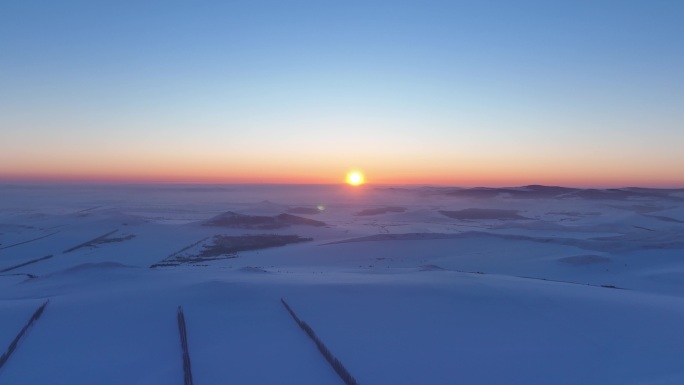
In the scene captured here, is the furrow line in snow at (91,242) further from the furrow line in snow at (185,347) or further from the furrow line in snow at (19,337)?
the furrow line in snow at (185,347)

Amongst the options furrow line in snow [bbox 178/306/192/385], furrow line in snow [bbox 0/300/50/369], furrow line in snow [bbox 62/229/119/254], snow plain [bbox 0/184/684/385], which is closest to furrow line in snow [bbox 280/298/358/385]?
snow plain [bbox 0/184/684/385]

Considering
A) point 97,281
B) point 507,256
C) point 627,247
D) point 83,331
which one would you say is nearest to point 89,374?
point 83,331

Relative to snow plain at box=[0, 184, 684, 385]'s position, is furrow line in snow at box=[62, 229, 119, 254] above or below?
below

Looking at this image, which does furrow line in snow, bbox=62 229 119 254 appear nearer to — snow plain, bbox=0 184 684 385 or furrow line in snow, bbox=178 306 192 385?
snow plain, bbox=0 184 684 385

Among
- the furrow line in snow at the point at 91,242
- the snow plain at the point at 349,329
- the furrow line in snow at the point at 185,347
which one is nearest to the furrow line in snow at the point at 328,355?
the snow plain at the point at 349,329

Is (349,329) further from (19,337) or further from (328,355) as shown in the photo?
(19,337)

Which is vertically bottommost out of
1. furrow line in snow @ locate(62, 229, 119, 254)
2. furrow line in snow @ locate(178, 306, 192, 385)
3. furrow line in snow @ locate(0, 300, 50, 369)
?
furrow line in snow @ locate(62, 229, 119, 254)
